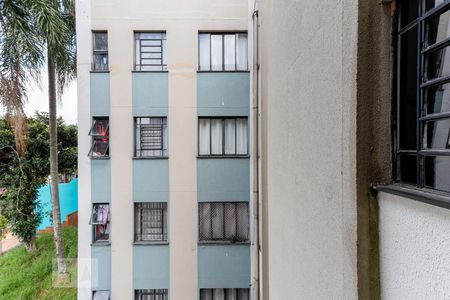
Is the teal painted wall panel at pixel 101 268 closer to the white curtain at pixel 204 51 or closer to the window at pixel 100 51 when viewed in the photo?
the window at pixel 100 51

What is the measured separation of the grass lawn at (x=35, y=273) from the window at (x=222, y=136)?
17.4 feet

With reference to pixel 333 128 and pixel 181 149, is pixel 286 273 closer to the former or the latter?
pixel 333 128

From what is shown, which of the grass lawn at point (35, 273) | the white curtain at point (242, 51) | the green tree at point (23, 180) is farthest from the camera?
the green tree at point (23, 180)

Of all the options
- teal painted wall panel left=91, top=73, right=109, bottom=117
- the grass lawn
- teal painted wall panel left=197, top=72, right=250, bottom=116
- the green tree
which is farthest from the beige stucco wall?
the green tree

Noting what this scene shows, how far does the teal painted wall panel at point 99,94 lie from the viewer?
5469 mm

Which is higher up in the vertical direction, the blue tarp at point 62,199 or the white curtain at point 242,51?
the white curtain at point 242,51

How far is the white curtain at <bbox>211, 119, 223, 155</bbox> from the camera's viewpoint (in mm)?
5738

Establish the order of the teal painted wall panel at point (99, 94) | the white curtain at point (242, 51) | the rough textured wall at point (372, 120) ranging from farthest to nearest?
the white curtain at point (242, 51) < the teal painted wall panel at point (99, 94) < the rough textured wall at point (372, 120)

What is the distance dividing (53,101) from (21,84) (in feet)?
3.09

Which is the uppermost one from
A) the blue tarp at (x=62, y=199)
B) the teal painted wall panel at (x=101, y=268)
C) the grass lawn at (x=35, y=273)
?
the blue tarp at (x=62, y=199)

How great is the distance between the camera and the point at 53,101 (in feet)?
21.1

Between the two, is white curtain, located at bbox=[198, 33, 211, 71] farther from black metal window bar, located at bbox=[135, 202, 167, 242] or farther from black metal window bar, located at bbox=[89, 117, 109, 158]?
black metal window bar, located at bbox=[135, 202, 167, 242]

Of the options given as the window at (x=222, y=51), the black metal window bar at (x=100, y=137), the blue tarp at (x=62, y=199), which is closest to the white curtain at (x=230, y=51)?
the window at (x=222, y=51)

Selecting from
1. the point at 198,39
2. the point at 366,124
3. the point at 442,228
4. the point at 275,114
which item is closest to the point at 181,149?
the point at 198,39
